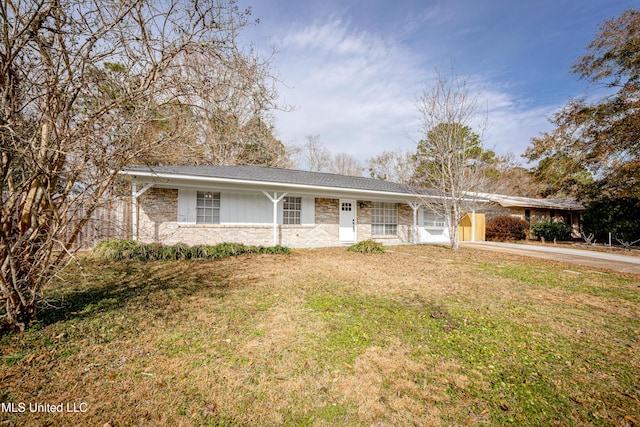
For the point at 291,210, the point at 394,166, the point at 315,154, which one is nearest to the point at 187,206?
the point at 291,210

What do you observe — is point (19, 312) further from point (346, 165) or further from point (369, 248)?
point (346, 165)

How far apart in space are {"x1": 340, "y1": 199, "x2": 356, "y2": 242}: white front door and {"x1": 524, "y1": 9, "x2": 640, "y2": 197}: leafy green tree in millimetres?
13484

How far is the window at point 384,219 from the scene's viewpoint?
13273mm

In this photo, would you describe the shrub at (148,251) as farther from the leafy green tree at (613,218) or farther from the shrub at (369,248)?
the leafy green tree at (613,218)

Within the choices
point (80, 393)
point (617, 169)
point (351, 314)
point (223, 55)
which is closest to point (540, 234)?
point (617, 169)

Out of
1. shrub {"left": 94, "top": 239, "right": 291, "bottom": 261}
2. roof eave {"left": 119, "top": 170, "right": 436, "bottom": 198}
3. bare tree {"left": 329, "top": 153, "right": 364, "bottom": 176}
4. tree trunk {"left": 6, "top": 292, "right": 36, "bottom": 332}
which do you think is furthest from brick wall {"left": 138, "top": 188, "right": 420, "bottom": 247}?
bare tree {"left": 329, "top": 153, "right": 364, "bottom": 176}

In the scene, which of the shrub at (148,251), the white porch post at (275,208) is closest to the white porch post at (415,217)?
the white porch post at (275,208)

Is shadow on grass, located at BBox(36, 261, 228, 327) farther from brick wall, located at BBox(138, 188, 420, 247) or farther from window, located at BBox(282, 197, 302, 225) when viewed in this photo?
window, located at BBox(282, 197, 302, 225)

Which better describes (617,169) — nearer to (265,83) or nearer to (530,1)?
(530,1)

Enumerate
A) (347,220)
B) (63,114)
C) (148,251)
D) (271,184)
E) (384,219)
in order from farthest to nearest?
(384,219), (347,220), (271,184), (148,251), (63,114)

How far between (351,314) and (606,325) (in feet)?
12.0

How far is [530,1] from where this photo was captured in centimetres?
835

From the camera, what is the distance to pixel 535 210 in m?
19.6

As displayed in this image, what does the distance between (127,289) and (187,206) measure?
16.8 feet
